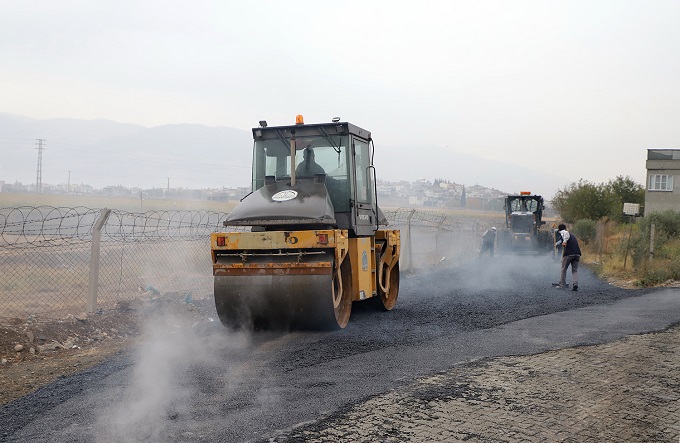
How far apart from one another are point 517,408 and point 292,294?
12.0ft

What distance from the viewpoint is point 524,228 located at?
95.9ft

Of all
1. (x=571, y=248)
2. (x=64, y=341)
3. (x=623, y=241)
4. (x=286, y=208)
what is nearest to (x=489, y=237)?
(x=623, y=241)

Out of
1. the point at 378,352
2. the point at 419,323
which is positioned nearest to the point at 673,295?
the point at 419,323

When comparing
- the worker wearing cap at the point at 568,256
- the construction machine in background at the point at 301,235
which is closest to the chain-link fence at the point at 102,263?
the construction machine in background at the point at 301,235

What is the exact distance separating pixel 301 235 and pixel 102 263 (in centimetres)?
1257

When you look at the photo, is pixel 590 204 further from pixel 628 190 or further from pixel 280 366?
pixel 280 366

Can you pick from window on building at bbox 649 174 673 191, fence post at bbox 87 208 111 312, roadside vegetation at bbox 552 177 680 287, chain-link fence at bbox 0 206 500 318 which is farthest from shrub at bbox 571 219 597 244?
fence post at bbox 87 208 111 312

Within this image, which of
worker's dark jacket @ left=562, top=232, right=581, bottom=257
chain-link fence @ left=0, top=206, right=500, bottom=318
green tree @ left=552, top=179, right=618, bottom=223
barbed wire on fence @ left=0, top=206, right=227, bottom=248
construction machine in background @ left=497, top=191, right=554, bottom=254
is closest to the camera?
barbed wire on fence @ left=0, top=206, right=227, bottom=248

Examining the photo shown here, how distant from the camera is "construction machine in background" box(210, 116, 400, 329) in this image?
8.90 m

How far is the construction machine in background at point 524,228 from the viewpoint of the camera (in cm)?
2873

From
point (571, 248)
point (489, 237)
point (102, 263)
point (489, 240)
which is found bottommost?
point (102, 263)

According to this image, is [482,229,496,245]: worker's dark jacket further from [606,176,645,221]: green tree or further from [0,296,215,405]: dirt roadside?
[606,176,645,221]: green tree

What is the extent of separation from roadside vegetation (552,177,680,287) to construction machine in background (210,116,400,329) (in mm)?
11316

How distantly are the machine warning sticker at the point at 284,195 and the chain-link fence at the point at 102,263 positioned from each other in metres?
1.93
